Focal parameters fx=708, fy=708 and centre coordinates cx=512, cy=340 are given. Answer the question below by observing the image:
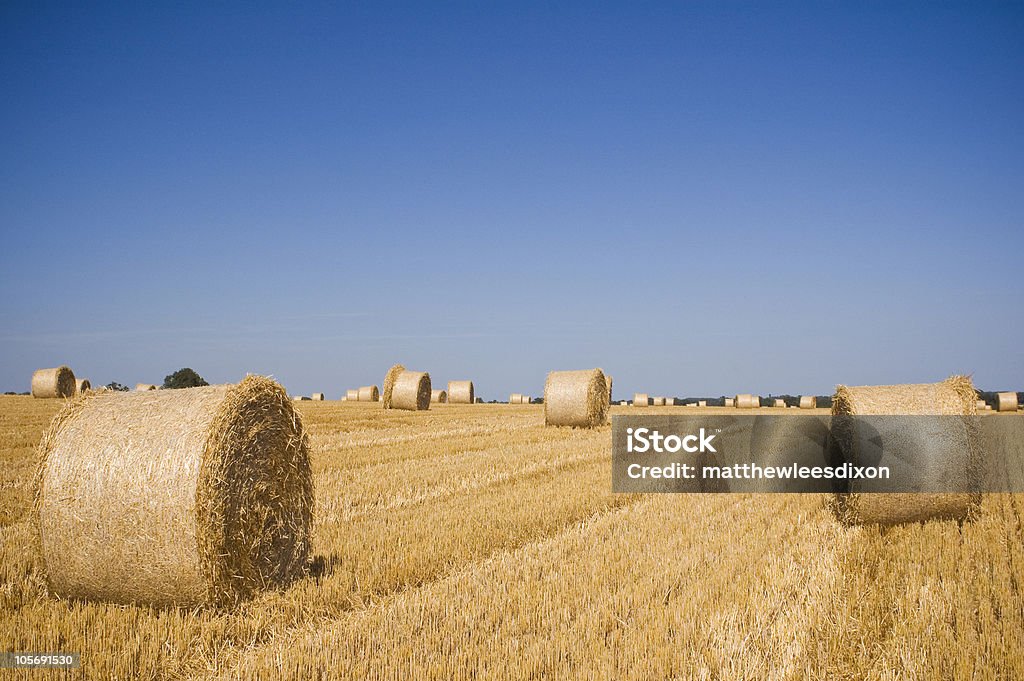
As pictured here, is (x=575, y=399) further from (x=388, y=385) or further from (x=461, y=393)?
(x=461, y=393)

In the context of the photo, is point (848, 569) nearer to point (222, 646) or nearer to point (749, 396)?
point (222, 646)

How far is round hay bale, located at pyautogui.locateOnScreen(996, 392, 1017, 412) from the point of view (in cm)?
2966

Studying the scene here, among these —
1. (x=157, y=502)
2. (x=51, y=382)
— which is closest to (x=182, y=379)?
(x=51, y=382)

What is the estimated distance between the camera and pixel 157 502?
4.95 meters

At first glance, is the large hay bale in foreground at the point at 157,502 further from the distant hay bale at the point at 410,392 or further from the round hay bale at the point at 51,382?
the round hay bale at the point at 51,382

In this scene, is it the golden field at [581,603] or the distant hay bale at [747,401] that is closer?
the golden field at [581,603]

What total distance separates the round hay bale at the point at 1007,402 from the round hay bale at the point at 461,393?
24.0 m

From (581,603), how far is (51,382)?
102ft

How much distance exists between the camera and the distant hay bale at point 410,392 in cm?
2708

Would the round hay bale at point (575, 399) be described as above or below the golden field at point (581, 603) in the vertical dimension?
above

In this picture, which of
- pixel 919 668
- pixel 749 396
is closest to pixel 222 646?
pixel 919 668

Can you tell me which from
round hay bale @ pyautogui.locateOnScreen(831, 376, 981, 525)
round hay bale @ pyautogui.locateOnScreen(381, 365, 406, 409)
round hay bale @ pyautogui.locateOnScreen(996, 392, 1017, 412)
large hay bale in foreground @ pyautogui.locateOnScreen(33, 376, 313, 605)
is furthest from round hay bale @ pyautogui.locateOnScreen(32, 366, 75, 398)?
round hay bale @ pyautogui.locateOnScreen(996, 392, 1017, 412)

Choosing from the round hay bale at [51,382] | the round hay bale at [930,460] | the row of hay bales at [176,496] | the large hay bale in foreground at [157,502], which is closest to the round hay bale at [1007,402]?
the round hay bale at [930,460]

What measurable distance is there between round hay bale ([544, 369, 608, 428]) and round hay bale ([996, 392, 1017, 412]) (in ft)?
69.5
